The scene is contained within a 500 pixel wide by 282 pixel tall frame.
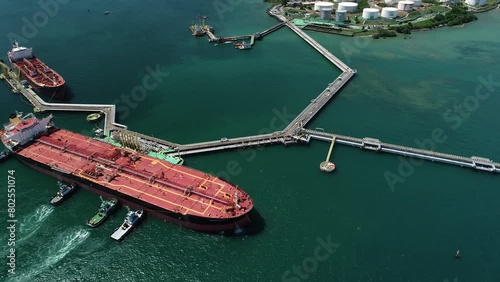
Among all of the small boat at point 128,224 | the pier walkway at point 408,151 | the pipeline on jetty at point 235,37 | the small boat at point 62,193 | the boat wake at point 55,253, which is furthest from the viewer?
the pipeline on jetty at point 235,37

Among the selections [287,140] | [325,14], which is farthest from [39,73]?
[325,14]

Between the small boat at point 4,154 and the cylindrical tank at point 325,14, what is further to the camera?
the cylindrical tank at point 325,14

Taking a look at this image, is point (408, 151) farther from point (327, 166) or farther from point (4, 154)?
point (4, 154)

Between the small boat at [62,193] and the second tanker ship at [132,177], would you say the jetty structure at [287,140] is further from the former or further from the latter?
the small boat at [62,193]

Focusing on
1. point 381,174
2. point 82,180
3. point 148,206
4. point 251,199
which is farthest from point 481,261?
point 82,180

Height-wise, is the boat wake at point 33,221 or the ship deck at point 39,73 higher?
the ship deck at point 39,73

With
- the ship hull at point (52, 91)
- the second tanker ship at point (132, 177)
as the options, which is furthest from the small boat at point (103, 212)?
the ship hull at point (52, 91)

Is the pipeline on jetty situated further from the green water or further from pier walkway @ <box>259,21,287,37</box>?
the green water
